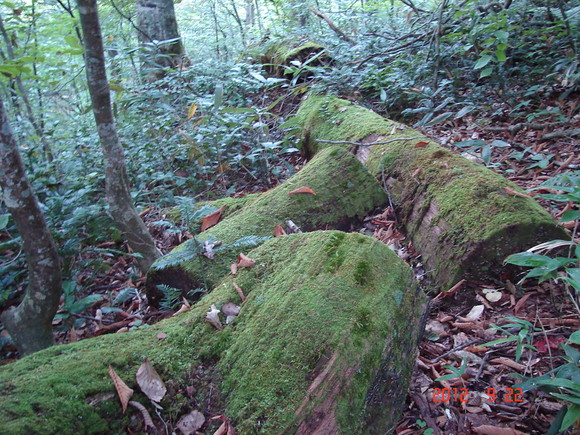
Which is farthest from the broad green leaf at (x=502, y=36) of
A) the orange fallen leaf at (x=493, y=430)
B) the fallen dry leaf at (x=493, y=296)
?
the orange fallen leaf at (x=493, y=430)

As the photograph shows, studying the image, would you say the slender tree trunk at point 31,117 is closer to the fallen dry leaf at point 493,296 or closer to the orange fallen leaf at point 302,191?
the orange fallen leaf at point 302,191

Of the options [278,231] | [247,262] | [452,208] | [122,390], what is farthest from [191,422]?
[452,208]

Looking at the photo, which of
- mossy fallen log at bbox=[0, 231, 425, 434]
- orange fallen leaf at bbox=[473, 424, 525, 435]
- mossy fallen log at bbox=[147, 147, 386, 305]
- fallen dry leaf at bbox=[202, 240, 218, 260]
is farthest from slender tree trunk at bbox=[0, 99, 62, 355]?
orange fallen leaf at bbox=[473, 424, 525, 435]

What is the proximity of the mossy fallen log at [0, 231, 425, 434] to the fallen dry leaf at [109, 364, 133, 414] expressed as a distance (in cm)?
2

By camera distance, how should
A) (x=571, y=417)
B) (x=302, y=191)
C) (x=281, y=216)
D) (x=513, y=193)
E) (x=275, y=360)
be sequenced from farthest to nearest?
(x=302, y=191), (x=281, y=216), (x=513, y=193), (x=275, y=360), (x=571, y=417)

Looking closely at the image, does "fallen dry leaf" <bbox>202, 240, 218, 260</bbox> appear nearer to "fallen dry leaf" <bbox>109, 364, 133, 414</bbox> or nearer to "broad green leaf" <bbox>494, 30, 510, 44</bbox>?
"fallen dry leaf" <bbox>109, 364, 133, 414</bbox>

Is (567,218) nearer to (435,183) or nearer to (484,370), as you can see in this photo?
(484,370)

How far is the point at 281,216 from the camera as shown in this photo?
3314 mm

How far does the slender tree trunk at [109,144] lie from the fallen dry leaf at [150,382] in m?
1.70

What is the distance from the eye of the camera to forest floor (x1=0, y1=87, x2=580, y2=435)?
1808mm

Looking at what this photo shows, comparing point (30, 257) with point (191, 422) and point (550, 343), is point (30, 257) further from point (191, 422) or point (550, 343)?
point (550, 343)

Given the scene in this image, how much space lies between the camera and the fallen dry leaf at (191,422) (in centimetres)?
167

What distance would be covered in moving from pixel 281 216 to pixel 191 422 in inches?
73.2

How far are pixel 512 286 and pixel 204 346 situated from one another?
1786mm
